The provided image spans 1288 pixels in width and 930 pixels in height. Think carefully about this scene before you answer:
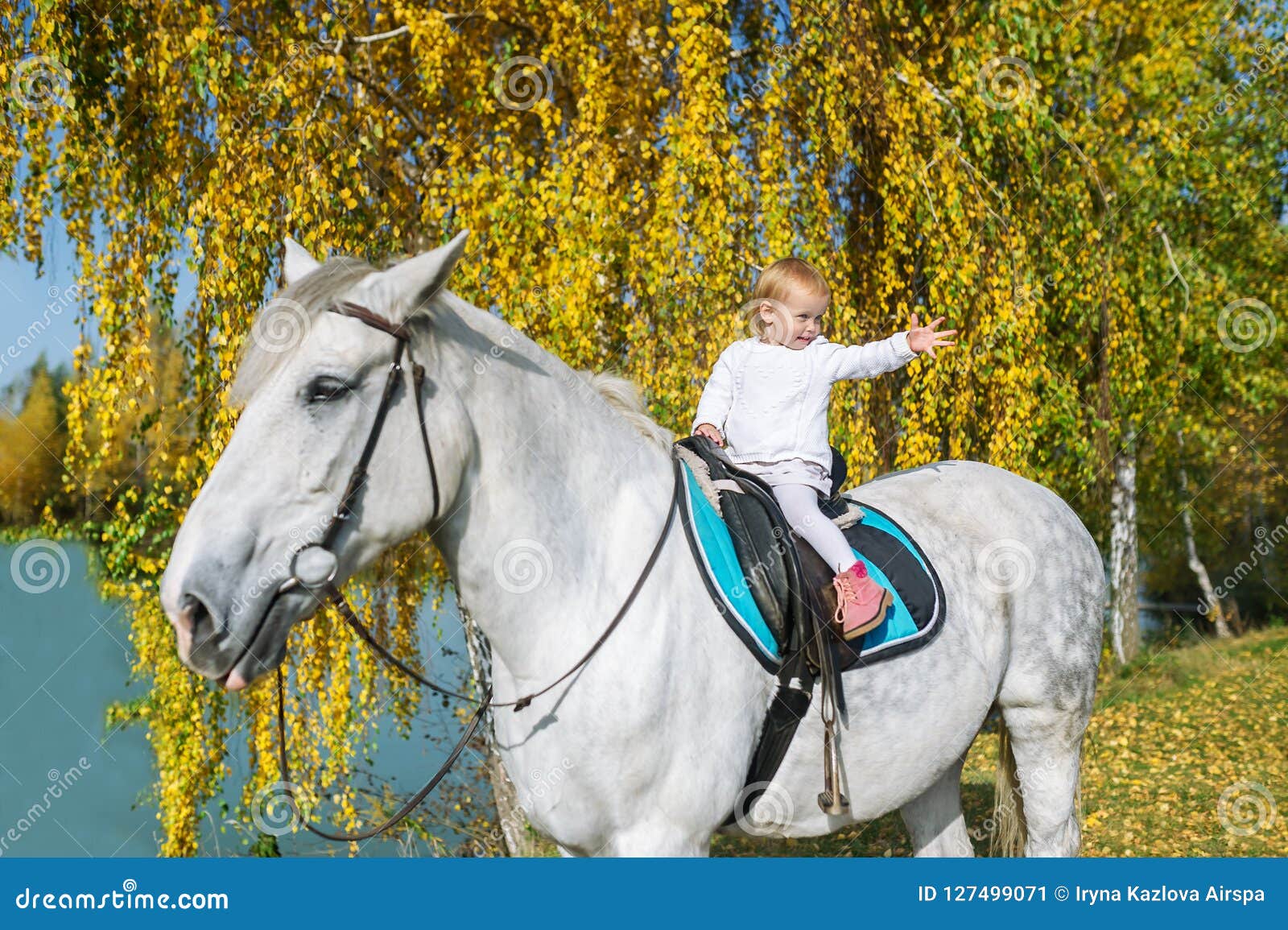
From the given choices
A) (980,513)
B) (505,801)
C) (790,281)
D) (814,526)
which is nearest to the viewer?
(814,526)

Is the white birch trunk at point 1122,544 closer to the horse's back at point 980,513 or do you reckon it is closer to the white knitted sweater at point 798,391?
the horse's back at point 980,513

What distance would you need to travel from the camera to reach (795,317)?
334 centimetres

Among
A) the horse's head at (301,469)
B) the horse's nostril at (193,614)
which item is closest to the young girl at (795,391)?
the horse's head at (301,469)

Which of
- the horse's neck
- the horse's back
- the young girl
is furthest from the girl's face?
the horse's neck

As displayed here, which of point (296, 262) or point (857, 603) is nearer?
point (296, 262)

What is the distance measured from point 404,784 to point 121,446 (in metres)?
5.15

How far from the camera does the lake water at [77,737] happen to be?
10.7 meters

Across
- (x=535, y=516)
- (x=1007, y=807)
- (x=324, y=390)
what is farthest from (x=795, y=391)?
(x=1007, y=807)

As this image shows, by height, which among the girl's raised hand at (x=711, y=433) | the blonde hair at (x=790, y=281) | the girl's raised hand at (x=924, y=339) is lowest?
the girl's raised hand at (x=711, y=433)

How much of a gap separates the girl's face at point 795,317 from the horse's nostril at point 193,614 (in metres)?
2.00

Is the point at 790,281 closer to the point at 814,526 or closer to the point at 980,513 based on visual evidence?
the point at 814,526

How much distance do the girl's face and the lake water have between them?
6857 mm

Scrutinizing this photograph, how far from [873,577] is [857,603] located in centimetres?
25

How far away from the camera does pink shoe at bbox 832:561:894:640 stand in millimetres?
2965
